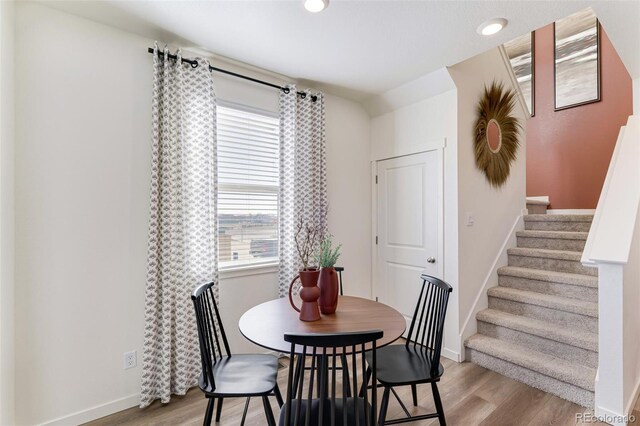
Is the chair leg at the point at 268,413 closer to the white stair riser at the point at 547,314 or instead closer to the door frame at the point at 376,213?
the door frame at the point at 376,213

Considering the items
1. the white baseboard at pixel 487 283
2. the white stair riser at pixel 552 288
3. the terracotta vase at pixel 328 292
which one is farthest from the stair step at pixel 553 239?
the terracotta vase at pixel 328 292

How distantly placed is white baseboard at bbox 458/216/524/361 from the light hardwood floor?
0.48 meters

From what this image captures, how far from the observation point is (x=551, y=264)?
118 inches

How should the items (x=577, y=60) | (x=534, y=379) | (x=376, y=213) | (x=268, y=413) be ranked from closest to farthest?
(x=268, y=413), (x=534, y=379), (x=376, y=213), (x=577, y=60)

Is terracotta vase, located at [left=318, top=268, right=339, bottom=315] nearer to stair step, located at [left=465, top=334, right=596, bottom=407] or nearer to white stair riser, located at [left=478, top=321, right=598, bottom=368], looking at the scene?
stair step, located at [left=465, top=334, right=596, bottom=407]

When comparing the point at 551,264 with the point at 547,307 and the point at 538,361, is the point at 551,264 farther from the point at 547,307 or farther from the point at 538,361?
the point at 538,361

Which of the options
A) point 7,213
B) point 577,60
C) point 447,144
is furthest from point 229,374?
point 577,60

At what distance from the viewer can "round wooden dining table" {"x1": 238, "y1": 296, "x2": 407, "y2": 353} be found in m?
1.43

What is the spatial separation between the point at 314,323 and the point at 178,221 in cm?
128

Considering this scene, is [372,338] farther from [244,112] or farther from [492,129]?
[492,129]

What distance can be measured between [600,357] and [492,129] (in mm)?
2172

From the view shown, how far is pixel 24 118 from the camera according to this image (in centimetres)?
181

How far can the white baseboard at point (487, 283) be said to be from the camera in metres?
2.83

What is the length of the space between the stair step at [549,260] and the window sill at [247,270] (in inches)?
101
